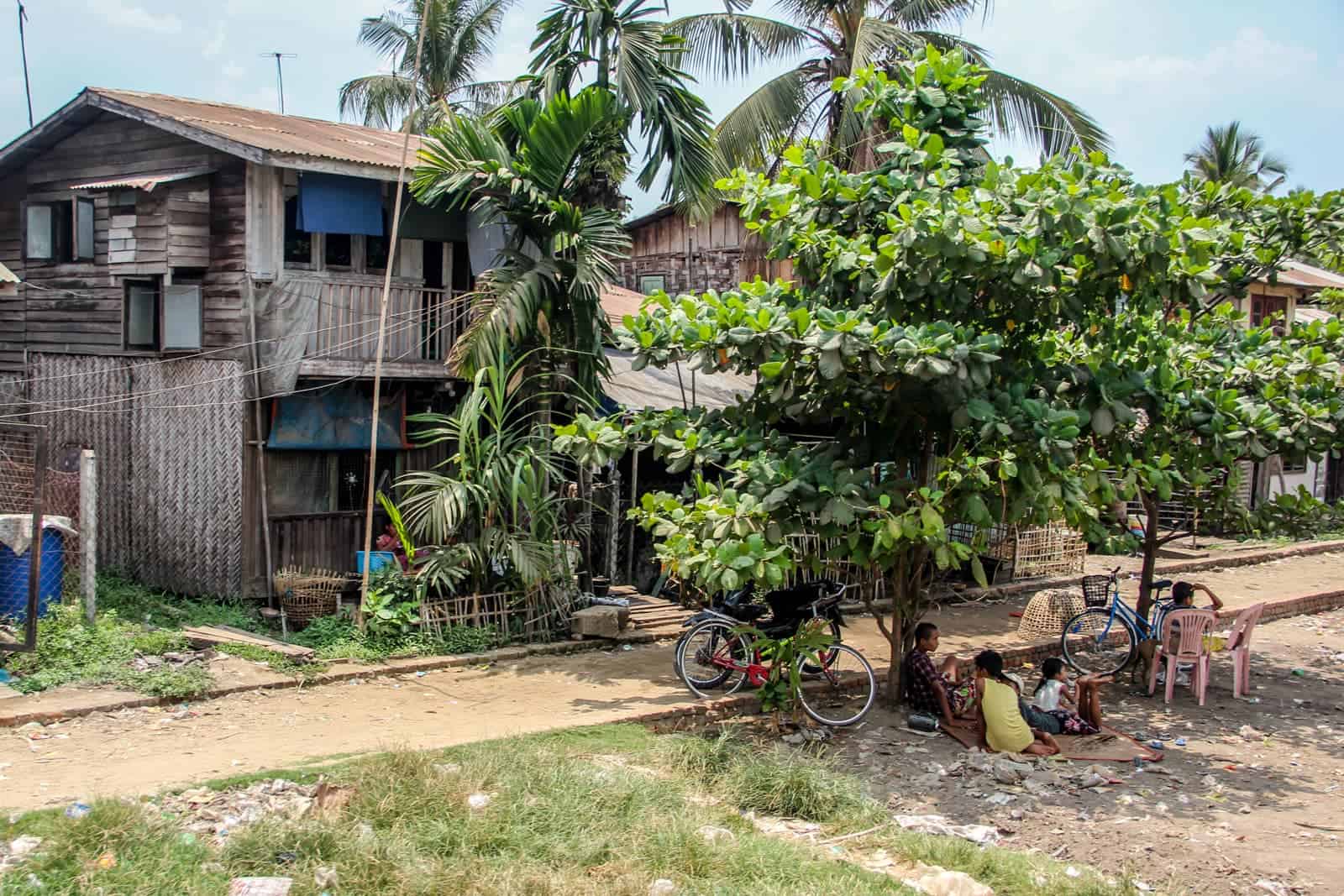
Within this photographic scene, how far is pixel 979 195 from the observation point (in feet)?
27.8

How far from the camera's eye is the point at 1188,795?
28.6ft

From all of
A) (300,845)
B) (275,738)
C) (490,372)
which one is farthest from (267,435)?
(300,845)

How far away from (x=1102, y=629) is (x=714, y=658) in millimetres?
4881

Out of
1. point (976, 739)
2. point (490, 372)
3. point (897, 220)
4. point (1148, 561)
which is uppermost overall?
point (897, 220)

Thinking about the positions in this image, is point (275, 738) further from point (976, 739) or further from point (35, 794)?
point (976, 739)

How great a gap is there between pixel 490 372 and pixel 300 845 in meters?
6.56

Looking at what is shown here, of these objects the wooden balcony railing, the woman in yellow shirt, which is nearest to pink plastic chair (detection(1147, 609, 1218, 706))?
the woman in yellow shirt

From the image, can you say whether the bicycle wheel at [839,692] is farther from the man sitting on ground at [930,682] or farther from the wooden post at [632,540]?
the wooden post at [632,540]

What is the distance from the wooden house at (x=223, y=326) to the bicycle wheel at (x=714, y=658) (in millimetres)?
4641

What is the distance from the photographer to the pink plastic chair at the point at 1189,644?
11.3m

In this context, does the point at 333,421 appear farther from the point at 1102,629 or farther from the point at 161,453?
the point at 1102,629

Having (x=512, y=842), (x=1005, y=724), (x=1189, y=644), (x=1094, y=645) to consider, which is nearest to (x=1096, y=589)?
(x=1094, y=645)

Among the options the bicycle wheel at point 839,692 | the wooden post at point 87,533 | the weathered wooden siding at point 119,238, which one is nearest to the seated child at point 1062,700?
the bicycle wheel at point 839,692

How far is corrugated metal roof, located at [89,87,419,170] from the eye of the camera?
41.7 ft
